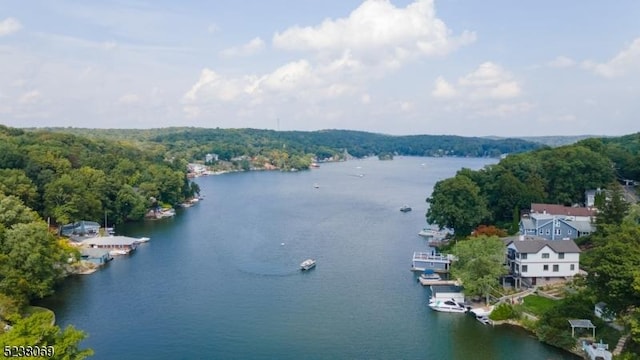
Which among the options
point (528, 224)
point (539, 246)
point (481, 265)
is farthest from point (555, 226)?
point (481, 265)

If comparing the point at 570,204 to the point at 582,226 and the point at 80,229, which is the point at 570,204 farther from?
the point at 80,229

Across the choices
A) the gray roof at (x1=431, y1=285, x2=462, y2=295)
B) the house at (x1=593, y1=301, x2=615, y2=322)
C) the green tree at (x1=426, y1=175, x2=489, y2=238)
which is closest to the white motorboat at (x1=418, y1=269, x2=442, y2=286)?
the gray roof at (x1=431, y1=285, x2=462, y2=295)

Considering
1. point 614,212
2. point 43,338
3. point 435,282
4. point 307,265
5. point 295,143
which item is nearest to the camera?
point 43,338

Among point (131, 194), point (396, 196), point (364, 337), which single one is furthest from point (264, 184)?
point (364, 337)

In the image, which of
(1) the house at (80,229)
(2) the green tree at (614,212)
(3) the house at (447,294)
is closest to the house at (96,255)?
(1) the house at (80,229)

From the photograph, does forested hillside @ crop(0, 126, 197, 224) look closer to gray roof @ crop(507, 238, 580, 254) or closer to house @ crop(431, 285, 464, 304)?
house @ crop(431, 285, 464, 304)

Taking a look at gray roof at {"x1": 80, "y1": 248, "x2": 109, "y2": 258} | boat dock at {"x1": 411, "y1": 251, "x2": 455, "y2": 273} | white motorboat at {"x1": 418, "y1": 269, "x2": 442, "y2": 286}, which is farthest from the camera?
gray roof at {"x1": 80, "y1": 248, "x2": 109, "y2": 258}
